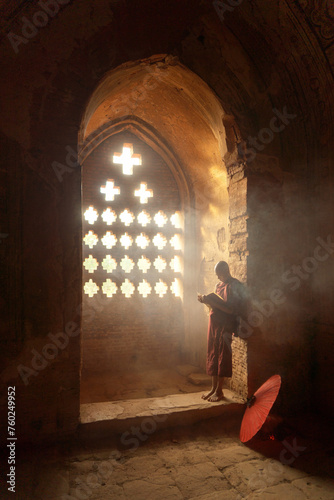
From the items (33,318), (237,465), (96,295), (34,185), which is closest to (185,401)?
(237,465)

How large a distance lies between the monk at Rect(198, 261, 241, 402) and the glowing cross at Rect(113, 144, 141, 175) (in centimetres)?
318

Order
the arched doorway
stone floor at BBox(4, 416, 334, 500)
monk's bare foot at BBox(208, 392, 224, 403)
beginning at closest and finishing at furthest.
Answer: stone floor at BBox(4, 416, 334, 500) < monk's bare foot at BBox(208, 392, 224, 403) < the arched doorway

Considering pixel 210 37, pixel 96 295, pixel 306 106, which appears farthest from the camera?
pixel 96 295

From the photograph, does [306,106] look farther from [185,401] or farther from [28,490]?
[28,490]

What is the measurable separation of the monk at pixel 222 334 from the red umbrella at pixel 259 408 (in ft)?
1.60

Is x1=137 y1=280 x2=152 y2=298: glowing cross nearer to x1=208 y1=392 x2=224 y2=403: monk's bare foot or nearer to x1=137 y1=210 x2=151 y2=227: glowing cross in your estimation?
x1=137 y1=210 x2=151 y2=227: glowing cross

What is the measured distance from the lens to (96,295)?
5754 mm

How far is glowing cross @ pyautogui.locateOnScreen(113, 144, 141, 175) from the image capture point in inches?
239

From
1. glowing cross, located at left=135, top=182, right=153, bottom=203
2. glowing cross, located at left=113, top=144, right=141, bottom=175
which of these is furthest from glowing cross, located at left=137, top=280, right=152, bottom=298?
glowing cross, located at left=113, top=144, right=141, bottom=175

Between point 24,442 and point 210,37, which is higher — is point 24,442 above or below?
below

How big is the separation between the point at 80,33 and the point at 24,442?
4339mm

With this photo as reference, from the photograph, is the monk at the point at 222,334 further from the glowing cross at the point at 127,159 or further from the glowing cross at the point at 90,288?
the glowing cross at the point at 127,159

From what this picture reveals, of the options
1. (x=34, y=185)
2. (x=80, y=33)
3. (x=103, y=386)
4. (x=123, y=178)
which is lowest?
(x=103, y=386)

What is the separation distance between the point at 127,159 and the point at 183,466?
518 centimetres
